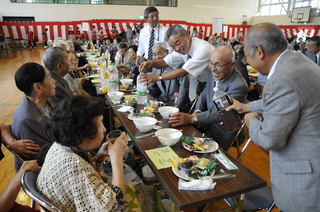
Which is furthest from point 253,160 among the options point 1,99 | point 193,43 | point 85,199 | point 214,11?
point 214,11

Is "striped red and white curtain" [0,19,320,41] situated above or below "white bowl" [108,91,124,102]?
above

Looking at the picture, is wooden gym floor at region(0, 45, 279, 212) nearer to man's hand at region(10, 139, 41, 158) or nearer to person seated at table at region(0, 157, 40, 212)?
man's hand at region(10, 139, 41, 158)

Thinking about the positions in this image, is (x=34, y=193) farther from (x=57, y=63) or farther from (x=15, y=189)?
(x=57, y=63)

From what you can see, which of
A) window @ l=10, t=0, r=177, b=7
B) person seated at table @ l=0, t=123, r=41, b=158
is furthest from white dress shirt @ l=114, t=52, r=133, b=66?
window @ l=10, t=0, r=177, b=7

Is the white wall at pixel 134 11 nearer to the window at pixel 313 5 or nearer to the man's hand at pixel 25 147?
the window at pixel 313 5

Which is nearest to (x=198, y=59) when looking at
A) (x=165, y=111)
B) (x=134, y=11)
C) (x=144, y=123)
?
(x=165, y=111)

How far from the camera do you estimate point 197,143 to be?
1.61 meters

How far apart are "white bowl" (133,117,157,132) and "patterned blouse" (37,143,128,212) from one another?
2.49ft

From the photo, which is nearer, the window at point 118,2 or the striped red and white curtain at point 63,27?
the striped red and white curtain at point 63,27

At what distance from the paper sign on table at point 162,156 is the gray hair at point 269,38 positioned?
0.83 metres

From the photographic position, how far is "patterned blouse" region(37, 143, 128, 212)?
105 cm

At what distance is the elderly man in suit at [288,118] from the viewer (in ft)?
3.59

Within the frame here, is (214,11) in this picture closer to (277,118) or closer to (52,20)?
(52,20)

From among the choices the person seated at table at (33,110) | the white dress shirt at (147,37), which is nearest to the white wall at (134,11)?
the white dress shirt at (147,37)
